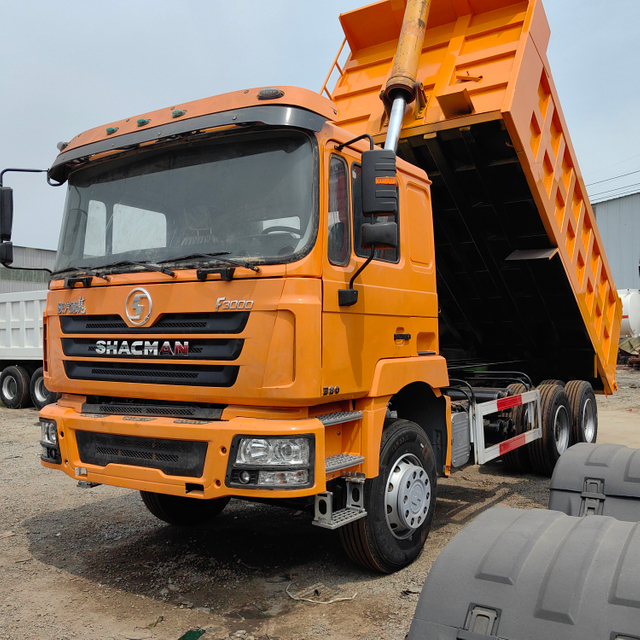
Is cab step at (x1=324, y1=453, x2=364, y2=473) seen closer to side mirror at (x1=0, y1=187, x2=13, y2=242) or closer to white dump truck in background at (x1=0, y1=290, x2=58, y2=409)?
side mirror at (x1=0, y1=187, x2=13, y2=242)

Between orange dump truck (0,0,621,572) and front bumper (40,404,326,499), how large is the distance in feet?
0.04

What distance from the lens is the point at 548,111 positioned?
18.9 feet

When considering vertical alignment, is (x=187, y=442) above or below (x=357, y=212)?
below

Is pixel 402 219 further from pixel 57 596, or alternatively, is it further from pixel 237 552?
pixel 57 596

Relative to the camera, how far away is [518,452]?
6.79 meters

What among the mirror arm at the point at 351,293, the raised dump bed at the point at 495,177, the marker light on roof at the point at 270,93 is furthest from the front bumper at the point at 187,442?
the raised dump bed at the point at 495,177

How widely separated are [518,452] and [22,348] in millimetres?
11008

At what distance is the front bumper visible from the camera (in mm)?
3342

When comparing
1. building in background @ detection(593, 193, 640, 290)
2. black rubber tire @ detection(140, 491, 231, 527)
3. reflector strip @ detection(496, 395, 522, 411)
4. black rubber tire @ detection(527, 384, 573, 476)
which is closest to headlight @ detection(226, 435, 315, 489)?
black rubber tire @ detection(140, 491, 231, 527)

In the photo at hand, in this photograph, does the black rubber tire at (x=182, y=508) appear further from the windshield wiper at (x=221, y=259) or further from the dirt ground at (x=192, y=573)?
the windshield wiper at (x=221, y=259)

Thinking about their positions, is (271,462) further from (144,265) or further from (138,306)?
(144,265)

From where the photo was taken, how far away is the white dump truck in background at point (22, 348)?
13.5 metres

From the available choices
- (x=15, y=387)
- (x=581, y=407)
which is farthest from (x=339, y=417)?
(x=15, y=387)

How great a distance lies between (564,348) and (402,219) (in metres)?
3.59
